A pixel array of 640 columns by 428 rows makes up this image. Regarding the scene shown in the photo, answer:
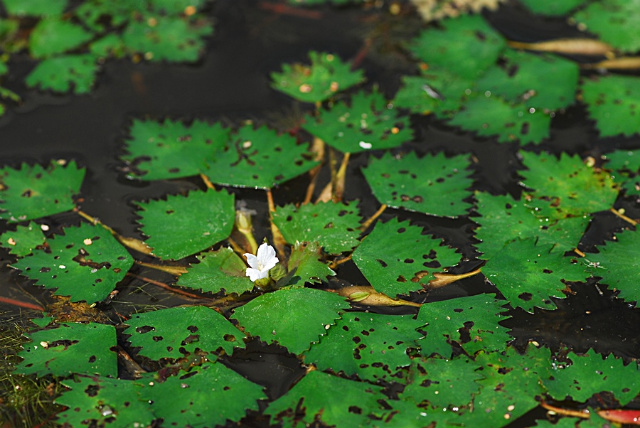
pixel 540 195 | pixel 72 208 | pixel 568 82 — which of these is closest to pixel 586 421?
pixel 540 195

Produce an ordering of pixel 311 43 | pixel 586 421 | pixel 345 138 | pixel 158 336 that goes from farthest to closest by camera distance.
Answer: pixel 311 43, pixel 345 138, pixel 158 336, pixel 586 421

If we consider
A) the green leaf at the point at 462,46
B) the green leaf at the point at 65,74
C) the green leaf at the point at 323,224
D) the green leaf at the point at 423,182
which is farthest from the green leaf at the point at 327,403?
the green leaf at the point at 65,74

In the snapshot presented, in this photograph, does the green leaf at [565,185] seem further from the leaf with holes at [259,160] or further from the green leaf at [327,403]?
the green leaf at [327,403]

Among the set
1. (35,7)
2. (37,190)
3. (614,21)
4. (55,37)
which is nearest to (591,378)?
(614,21)

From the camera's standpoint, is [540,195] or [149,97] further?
[149,97]

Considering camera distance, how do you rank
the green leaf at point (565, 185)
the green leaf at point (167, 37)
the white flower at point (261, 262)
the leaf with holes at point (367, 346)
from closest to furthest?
the leaf with holes at point (367, 346) → the white flower at point (261, 262) → the green leaf at point (565, 185) → the green leaf at point (167, 37)

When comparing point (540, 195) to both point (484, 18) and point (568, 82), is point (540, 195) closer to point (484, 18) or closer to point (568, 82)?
point (568, 82)
